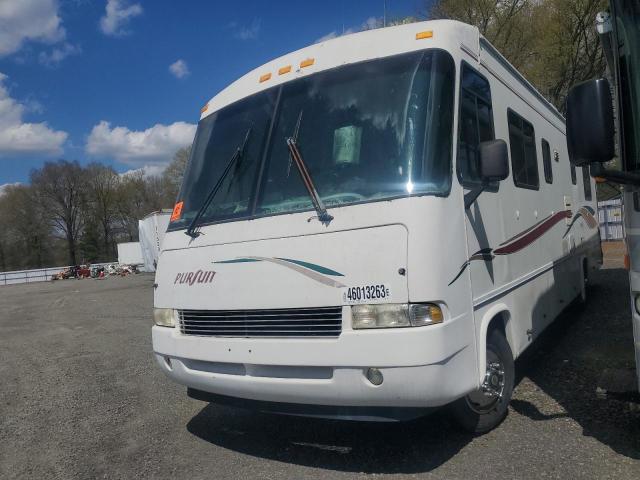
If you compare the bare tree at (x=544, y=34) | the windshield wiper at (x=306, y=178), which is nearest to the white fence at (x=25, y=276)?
the bare tree at (x=544, y=34)

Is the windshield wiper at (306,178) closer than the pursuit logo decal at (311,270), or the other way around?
the pursuit logo decal at (311,270)

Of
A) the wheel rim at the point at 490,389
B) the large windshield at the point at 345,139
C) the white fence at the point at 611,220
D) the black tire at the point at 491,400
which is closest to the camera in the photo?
the large windshield at the point at 345,139

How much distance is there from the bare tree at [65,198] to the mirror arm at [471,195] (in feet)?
240

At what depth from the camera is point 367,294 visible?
130 inches

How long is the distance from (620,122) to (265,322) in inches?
98.3

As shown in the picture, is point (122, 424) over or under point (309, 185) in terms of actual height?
under

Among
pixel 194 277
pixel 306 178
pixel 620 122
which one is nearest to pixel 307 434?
pixel 194 277

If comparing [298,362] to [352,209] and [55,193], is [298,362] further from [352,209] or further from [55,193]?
[55,193]

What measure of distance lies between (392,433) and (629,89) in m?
2.90

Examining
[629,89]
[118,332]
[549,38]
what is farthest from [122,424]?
[549,38]

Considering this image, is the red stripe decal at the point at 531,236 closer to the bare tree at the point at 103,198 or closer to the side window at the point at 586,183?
the side window at the point at 586,183

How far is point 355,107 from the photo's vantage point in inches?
153

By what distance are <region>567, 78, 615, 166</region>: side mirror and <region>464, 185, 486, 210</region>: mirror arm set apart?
0.77 metres

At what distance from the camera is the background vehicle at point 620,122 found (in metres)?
3.01
